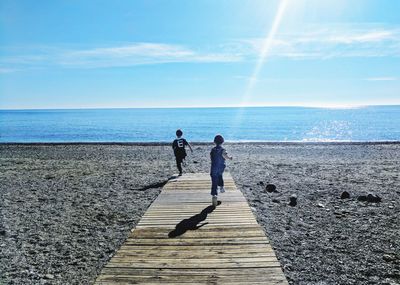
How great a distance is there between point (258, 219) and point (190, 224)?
8.00 feet

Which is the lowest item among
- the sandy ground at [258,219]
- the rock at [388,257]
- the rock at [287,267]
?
the sandy ground at [258,219]

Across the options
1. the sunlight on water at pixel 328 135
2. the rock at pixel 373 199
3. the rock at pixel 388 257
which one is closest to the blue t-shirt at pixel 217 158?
the rock at pixel 388 257

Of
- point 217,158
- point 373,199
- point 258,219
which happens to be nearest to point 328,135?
point 373,199

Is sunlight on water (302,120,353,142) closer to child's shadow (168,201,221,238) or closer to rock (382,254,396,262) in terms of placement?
child's shadow (168,201,221,238)

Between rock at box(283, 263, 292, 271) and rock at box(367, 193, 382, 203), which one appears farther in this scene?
rock at box(367, 193, 382, 203)

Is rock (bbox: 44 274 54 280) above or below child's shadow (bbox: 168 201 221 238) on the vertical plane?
below

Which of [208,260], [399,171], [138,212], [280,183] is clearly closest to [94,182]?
[138,212]

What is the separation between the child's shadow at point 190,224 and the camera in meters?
8.00

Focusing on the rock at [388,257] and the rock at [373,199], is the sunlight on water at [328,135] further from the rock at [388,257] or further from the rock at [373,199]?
the rock at [388,257]

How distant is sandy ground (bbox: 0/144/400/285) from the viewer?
6.88 m

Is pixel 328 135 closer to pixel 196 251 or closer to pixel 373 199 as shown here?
pixel 373 199

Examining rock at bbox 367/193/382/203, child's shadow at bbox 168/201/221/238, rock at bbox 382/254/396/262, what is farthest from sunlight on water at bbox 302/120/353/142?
rock at bbox 382/254/396/262

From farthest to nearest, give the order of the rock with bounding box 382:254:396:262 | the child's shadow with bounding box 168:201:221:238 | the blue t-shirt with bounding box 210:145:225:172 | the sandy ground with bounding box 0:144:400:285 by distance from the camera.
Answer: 1. the blue t-shirt with bounding box 210:145:225:172
2. the child's shadow with bounding box 168:201:221:238
3. the rock with bounding box 382:254:396:262
4. the sandy ground with bounding box 0:144:400:285

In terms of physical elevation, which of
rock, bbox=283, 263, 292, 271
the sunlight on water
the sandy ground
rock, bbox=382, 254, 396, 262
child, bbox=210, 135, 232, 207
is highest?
child, bbox=210, 135, 232, 207
